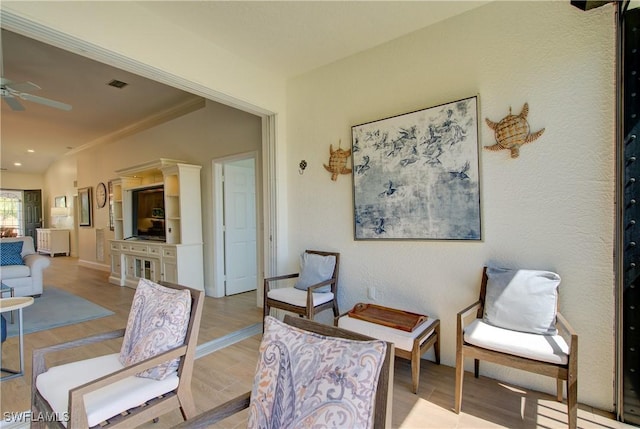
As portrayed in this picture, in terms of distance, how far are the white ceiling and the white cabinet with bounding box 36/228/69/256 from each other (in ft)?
20.7

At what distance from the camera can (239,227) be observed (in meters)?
4.89

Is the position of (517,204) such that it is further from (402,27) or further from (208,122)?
(208,122)

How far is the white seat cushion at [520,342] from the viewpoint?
1.65 metres

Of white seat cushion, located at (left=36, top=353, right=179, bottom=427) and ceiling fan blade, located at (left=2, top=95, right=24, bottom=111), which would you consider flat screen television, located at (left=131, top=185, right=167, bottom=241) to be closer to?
ceiling fan blade, located at (left=2, top=95, right=24, bottom=111)

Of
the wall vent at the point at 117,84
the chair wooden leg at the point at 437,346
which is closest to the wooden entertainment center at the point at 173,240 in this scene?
the wall vent at the point at 117,84

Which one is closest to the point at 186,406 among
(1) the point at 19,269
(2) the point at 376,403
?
(2) the point at 376,403

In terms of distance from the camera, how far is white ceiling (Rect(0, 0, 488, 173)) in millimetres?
2297

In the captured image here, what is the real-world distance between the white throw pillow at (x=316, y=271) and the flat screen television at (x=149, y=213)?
298 cm

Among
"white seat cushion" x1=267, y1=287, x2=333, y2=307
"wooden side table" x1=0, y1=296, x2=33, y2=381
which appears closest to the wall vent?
"wooden side table" x1=0, y1=296, x2=33, y2=381

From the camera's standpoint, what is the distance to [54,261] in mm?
8820

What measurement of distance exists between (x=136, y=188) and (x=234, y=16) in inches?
168

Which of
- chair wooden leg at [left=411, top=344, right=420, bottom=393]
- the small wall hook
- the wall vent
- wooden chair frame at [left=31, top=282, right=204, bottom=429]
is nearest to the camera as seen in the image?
wooden chair frame at [left=31, top=282, right=204, bottom=429]

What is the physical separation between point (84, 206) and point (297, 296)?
7.76 m

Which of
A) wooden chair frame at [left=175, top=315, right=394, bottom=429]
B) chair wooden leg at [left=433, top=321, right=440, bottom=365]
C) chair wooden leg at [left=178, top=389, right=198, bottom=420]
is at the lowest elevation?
chair wooden leg at [left=433, top=321, right=440, bottom=365]
